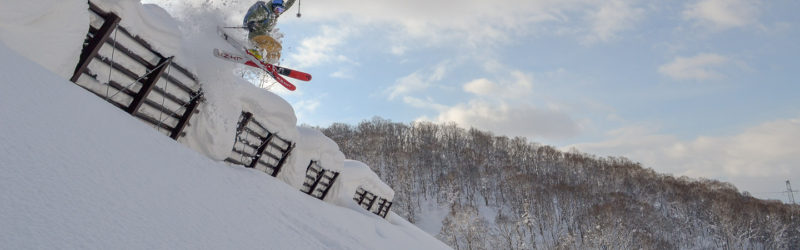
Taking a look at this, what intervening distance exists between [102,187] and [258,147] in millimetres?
4464

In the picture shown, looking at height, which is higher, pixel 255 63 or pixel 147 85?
pixel 255 63

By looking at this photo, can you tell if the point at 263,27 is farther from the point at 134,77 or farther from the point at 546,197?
the point at 546,197

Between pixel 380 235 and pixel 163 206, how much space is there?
152 inches


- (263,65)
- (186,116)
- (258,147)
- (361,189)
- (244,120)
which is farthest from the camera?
(361,189)

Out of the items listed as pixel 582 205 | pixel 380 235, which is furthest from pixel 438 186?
pixel 380 235

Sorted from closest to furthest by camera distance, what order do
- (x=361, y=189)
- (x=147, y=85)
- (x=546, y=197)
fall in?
(x=147, y=85) < (x=361, y=189) < (x=546, y=197)

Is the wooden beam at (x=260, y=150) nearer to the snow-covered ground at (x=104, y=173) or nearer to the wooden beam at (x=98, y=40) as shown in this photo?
the snow-covered ground at (x=104, y=173)

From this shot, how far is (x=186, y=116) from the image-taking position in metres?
4.52

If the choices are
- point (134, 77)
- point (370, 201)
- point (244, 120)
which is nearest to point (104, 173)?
point (134, 77)

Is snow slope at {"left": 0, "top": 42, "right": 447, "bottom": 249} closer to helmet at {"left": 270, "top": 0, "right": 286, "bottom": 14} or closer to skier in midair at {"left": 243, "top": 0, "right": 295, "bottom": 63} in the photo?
skier in midair at {"left": 243, "top": 0, "right": 295, "bottom": 63}

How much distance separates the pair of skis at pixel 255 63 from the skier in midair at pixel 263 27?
0.16 meters

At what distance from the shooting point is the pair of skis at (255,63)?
16.9ft

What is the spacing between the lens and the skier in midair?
6.52 metres

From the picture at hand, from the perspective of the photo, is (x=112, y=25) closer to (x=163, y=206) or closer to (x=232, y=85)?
(x=232, y=85)
